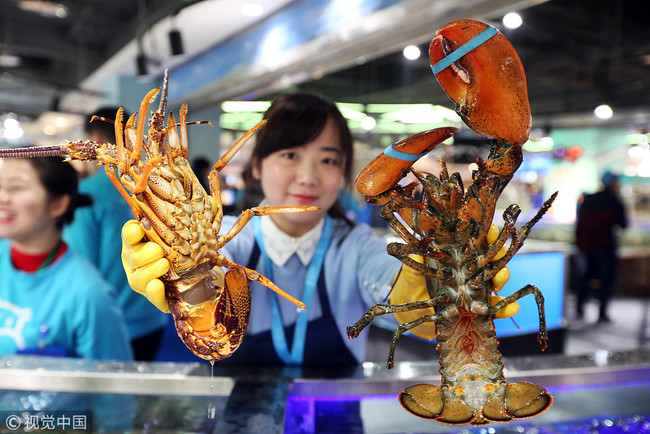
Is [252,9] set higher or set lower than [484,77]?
higher

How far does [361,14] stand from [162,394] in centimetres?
190

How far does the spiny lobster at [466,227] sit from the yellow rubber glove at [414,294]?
4cm

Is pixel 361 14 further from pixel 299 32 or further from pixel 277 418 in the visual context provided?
pixel 277 418

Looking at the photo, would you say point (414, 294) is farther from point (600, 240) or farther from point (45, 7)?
point (600, 240)

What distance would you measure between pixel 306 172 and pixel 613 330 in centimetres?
462

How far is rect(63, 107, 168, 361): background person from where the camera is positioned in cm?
189

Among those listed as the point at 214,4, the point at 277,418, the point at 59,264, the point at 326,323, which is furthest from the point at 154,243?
the point at 214,4

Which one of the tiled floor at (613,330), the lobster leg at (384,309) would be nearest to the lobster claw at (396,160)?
the lobster leg at (384,309)

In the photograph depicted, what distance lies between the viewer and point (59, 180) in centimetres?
164

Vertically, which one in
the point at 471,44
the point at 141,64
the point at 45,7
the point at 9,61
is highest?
the point at 45,7

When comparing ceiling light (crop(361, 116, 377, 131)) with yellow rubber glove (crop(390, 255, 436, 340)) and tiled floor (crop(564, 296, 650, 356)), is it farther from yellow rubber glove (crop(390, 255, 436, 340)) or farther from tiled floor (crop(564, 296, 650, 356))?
tiled floor (crop(564, 296, 650, 356))

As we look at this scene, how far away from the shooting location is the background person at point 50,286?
5.20ft

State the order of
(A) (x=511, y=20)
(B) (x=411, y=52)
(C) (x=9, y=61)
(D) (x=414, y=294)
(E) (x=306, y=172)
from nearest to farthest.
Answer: (D) (x=414, y=294)
(E) (x=306, y=172)
(A) (x=511, y=20)
(B) (x=411, y=52)
(C) (x=9, y=61)

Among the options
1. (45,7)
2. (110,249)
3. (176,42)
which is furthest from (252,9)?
(45,7)
